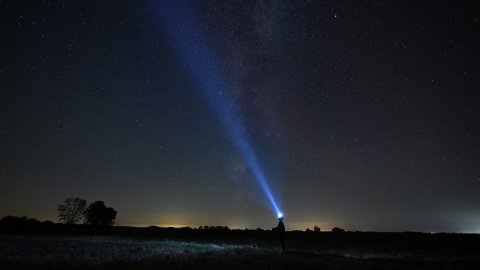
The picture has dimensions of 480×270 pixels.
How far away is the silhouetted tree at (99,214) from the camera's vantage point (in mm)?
110750

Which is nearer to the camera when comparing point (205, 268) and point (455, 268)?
point (205, 268)

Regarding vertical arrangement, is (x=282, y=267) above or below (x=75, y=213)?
below

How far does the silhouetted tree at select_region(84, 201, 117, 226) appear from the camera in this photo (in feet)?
363

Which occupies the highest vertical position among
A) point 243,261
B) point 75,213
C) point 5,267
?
point 75,213

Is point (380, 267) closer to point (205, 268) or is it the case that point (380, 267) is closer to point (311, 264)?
point (311, 264)

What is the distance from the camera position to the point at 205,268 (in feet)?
53.0

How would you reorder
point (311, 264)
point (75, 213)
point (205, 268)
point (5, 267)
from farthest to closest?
point (75, 213)
point (311, 264)
point (205, 268)
point (5, 267)

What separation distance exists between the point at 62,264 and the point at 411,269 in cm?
1646

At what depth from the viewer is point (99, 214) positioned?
112 metres

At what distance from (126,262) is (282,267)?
7205 mm

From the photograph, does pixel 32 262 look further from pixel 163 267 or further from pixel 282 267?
pixel 282 267

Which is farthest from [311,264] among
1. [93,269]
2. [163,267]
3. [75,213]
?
[75,213]

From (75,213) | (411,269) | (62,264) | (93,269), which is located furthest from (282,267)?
(75,213)

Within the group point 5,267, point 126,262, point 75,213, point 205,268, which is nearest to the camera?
point 5,267
